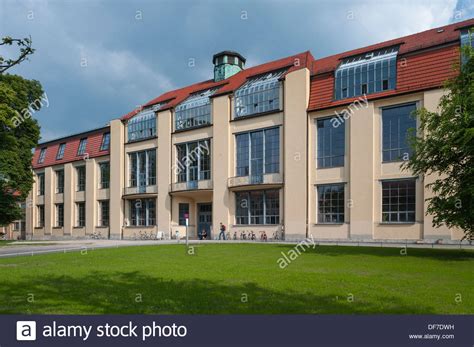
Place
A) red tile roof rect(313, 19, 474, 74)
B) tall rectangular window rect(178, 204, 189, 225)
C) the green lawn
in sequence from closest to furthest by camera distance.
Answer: the green lawn < red tile roof rect(313, 19, 474, 74) < tall rectangular window rect(178, 204, 189, 225)

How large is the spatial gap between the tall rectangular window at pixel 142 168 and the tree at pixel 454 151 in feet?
88.9

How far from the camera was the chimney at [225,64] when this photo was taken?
4188 cm

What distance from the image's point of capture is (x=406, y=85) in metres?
25.6

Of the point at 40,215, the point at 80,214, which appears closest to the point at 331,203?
the point at 80,214

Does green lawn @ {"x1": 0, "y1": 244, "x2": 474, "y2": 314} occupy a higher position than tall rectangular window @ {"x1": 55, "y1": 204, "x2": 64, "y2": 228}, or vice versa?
green lawn @ {"x1": 0, "y1": 244, "x2": 474, "y2": 314}

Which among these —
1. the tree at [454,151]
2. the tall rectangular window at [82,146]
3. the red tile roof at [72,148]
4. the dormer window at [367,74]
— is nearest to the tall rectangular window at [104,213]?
the red tile roof at [72,148]

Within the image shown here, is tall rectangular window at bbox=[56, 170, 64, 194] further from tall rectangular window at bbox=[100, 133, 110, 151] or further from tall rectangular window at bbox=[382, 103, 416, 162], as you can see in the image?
tall rectangular window at bbox=[382, 103, 416, 162]

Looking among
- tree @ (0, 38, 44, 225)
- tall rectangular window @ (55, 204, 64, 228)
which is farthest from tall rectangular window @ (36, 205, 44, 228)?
tree @ (0, 38, 44, 225)

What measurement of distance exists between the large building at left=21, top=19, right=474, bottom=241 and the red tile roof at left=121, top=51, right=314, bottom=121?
0.67 ft

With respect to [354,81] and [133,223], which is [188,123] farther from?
[354,81]

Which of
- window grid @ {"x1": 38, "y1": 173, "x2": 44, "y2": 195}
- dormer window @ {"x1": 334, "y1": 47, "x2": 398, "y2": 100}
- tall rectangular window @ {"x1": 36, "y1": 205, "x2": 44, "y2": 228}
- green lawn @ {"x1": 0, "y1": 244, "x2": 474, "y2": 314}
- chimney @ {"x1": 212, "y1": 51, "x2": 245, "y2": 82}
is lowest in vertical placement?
tall rectangular window @ {"x1": 36, "y1": 205, "x2": 44, "y2": 228}

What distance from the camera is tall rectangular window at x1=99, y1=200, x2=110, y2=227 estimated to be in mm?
43287

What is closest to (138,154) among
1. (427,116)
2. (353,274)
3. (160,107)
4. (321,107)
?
(160,107)

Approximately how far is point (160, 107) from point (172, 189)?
348 inches
